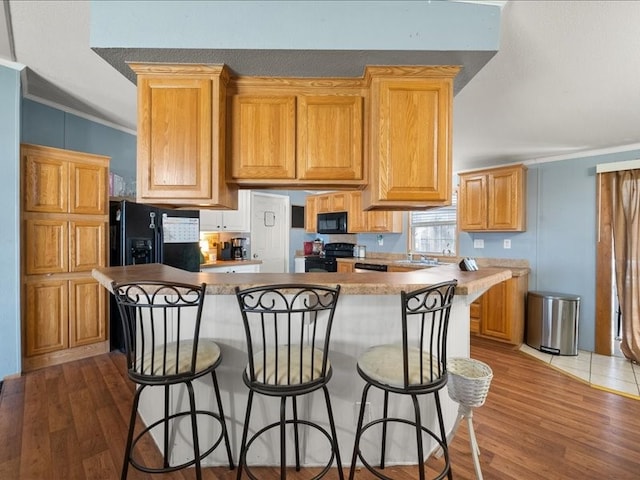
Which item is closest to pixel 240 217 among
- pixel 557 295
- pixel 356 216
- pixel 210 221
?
pixel 210 221

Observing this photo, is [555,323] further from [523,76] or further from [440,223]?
[523,76]

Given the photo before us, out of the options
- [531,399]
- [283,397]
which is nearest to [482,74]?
[283,397]

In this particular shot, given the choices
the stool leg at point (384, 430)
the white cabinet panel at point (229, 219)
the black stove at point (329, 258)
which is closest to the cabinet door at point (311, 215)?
the black stove at point (329, 258)

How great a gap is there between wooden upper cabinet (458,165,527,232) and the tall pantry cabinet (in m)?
4.33

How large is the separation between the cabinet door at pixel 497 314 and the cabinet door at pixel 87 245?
4.33m

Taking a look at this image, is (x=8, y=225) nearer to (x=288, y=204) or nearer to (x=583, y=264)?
(x=288, y=204)

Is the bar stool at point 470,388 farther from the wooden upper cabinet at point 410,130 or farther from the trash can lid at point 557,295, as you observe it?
the trash can lid at point 557,295

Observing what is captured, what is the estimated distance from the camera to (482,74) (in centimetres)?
201

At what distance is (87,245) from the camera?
2.88 meters

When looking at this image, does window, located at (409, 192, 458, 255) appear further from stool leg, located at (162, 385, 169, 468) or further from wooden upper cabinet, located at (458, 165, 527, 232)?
stool leg, located at (162, 385, 169, 468)

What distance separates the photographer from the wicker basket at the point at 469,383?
1.40 meters

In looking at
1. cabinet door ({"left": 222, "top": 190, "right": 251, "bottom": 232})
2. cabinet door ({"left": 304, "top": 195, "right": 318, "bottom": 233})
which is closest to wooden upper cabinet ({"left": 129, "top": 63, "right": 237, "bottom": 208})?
cabinet door ({"left": 222, "top": 190, "right": 251, "bottom": 232})

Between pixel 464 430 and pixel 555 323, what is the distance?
2.16 meters

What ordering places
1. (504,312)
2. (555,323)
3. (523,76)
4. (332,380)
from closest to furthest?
(332,380) → (523,76) → (555,323) → (504,312)
